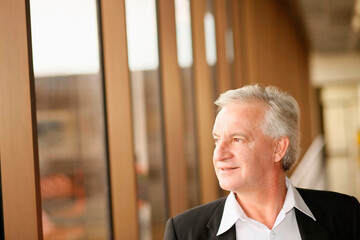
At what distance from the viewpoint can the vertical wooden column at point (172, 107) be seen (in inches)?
143

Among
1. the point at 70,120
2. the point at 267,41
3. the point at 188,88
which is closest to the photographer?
the point at 70,120

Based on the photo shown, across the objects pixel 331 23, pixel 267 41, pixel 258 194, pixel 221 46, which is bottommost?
pixel 258 194

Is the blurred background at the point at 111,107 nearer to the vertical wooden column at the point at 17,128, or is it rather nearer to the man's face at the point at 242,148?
the vertical wooden column at the point at 17,128

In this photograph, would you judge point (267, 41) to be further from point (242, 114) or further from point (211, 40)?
point (242, 114)

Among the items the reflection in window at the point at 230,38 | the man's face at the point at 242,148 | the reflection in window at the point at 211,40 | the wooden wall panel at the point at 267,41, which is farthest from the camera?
the wooden wall panel at the point at 267,41

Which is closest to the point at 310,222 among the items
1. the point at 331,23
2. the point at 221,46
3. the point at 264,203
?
the point at 264,203

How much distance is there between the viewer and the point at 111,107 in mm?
2760

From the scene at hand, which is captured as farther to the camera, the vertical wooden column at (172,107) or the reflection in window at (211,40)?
the reflection in window at (211,40)

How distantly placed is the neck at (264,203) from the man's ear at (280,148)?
0.28ft

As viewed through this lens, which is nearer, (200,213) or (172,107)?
(200,213)

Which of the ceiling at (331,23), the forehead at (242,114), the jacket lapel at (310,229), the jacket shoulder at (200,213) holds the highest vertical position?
the ceiling at (331,23)

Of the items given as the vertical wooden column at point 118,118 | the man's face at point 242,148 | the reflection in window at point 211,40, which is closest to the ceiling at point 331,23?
the reflection in window at point 211,40

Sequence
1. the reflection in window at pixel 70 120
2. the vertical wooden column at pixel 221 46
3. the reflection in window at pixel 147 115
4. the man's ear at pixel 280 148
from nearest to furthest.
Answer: the man's ear at pixel 280 148 < the reflection in window at pixel 70 120 < the reflection in window at pixel 147 115 < the vertical wooden column at pixel 221 46

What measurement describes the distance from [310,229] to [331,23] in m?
11.8
